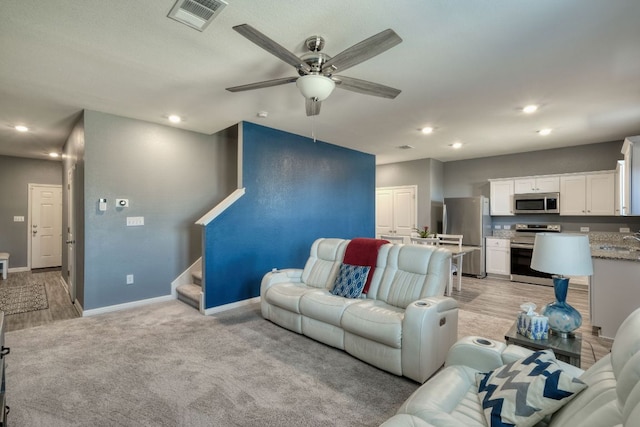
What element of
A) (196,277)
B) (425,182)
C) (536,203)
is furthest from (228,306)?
(536,203)

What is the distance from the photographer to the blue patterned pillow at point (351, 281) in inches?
126

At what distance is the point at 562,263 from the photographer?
6.53ft

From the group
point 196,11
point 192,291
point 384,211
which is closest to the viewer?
point 196,11

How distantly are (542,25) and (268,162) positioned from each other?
3.53 m

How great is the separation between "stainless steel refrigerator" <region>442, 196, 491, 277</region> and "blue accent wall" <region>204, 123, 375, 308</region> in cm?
234

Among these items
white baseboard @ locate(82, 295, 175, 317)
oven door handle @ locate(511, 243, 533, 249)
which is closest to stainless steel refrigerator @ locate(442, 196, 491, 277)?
oven door handle @ locate(511, 243, 533, 249)

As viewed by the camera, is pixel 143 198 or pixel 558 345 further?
pixel 143 198

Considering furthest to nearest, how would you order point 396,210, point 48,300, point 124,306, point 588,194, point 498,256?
point 396,210
point 498,256
point 588,194
point 48,300
point 124,306

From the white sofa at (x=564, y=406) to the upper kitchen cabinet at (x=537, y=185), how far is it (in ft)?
18.0

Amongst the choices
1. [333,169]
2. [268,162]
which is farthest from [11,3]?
[333,169]

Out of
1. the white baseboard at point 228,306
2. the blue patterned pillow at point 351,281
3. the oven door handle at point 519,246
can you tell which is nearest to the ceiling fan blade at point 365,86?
the blue patterned pillow at point 351,281

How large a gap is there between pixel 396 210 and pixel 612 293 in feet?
14.9

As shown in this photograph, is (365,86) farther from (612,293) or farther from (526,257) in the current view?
(526,257)

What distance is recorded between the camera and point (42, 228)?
7.29 m
